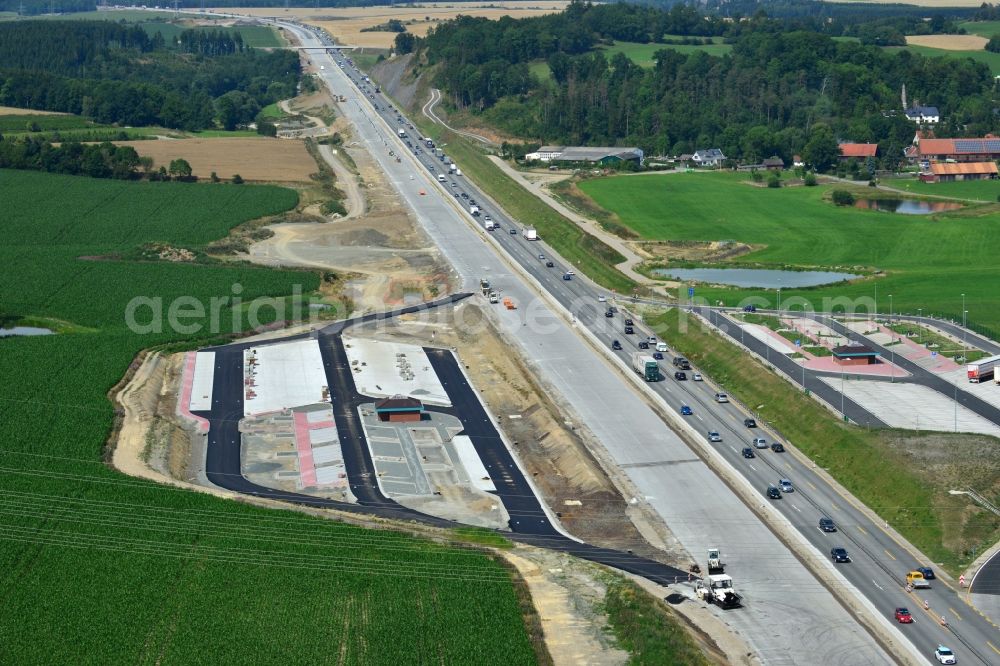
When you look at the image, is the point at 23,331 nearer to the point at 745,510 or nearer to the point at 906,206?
the point at 745,510

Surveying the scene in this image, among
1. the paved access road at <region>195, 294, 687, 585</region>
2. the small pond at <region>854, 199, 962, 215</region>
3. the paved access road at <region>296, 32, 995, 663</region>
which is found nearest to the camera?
the paved access road at <region>296, 32, 995, 663</region>

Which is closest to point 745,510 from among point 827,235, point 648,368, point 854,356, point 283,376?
point 648,368

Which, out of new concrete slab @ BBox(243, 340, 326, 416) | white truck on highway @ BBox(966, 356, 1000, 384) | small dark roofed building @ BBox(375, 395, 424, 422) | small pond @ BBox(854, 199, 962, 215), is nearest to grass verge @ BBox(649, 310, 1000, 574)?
white truck on highway @ BBox(966, 356, 1000, 384)

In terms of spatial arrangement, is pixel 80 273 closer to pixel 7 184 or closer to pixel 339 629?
pixel 7 184

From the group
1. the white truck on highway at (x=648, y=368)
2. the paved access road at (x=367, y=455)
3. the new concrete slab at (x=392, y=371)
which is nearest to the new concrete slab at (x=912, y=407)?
the white truck on highway at (x=648, y=368)

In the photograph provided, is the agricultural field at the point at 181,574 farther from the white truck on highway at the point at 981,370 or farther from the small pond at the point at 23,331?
the white truck on highway at the point at 981,370

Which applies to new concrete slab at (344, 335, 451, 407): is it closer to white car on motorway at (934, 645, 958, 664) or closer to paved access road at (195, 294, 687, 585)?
paved access road at (195, 294, 687, 585)

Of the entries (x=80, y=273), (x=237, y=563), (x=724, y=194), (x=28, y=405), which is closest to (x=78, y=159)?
(x=80, y=273)
